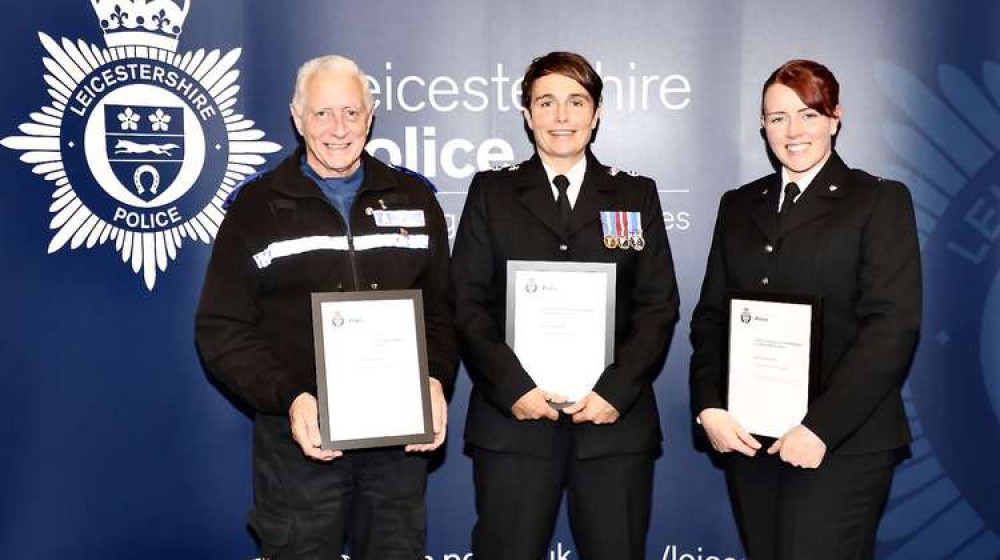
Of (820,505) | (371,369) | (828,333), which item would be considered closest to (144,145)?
(371,369)

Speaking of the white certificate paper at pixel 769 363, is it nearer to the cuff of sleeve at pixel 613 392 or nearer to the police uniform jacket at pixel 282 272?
the cuff of sleeve at pixel 613 392

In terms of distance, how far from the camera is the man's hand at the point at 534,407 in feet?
8.43

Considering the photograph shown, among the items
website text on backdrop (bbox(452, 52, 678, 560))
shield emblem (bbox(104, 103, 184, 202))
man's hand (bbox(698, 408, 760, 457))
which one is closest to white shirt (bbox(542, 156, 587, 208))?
website text on backdrop (bbox(452, 52, 678, 560))

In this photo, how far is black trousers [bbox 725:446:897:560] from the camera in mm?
2410

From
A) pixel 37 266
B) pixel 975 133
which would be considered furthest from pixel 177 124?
pixel 975 133

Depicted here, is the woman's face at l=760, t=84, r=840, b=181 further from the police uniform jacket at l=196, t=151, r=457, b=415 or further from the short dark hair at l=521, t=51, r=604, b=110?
the police uniform jacket at l=196, t=151, r=457, b=415

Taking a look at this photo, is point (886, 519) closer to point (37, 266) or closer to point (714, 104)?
point (714, 104)

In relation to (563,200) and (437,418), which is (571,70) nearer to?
(563,200)

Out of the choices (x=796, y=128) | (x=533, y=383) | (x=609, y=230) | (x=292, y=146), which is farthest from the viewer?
(x=292, y=146)

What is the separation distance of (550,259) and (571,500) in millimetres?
773

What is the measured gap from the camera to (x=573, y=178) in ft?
9.20

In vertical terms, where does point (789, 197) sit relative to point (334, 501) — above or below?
above

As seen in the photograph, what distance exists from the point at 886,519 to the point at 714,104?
6.18 feet

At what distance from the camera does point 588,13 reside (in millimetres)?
3494
